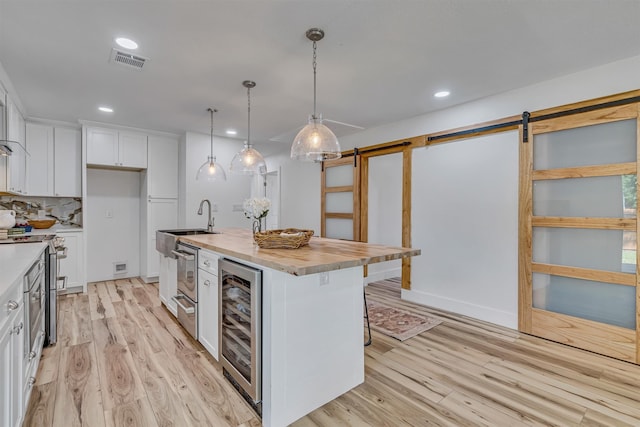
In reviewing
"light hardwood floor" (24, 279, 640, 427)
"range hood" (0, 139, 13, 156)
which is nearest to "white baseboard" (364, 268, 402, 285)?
"light hardwood floor" (24, 279, 640, 427)

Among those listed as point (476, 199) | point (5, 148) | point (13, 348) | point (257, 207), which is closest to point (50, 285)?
point (5, 148)

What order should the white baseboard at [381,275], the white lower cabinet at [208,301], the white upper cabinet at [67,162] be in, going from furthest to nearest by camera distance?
the white baseboard at [381,275] → the white upper cabinet at [67,162] → the white lower cabinet at [208,301]

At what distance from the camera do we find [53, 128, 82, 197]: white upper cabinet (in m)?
4.52

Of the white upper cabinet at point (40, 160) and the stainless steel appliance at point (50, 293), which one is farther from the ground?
the white upper cabinet at point (40, 160)

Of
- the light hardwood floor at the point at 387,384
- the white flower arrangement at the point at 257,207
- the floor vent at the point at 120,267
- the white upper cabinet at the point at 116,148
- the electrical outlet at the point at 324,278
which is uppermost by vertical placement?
the white upper cabinet at the point at 116,148

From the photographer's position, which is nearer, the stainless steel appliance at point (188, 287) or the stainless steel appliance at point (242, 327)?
the stainless steel appliance at point (242, 327)

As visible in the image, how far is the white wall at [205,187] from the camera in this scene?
16.7 feet

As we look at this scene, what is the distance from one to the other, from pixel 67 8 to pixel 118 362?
2.51m

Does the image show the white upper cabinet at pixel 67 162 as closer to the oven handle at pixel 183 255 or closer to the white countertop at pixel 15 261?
the white countertop at pixel 15 261

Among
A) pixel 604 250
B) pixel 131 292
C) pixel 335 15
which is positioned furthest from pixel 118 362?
pixel 604 250

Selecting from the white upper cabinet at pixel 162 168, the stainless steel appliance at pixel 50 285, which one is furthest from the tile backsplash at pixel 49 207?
the stainless steel appliance at pixel 50 285

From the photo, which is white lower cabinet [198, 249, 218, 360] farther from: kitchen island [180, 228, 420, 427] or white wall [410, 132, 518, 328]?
white wall [410, 132, 518, 328]

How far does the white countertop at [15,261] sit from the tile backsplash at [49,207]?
2.44m

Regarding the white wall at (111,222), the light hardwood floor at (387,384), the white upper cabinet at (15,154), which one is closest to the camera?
the light hardwood floor at (387,384)
